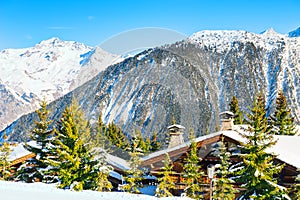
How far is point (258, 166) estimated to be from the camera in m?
14.0

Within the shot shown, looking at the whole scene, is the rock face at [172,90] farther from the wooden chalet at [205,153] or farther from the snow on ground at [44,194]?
the snow on ground at [44,194]

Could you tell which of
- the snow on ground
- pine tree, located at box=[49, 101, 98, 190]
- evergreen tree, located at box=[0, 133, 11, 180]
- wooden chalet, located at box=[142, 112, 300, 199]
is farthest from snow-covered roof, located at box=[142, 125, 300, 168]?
evergreen tree, located at box=[0, 133, 11, 180]

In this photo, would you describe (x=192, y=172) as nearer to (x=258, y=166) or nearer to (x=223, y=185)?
(x=223, y=185)

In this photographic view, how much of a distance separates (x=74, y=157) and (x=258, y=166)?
8414 mm

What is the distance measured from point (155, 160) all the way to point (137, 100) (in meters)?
153

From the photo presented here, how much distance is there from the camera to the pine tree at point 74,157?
17000 mm

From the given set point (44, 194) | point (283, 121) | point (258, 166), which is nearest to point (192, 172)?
point (258, 166)

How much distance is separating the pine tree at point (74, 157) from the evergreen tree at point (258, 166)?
7198 millimetres

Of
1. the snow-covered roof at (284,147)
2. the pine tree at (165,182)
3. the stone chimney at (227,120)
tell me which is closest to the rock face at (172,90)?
the stone chimney at (227,120)

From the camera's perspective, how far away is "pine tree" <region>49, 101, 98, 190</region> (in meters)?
17.0

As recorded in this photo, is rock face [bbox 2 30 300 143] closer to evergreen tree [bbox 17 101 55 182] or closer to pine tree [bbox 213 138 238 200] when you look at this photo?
evergreen tree [bbox 17 101 55 182]

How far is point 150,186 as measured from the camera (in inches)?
926

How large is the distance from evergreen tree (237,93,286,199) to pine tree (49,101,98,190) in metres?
7.20

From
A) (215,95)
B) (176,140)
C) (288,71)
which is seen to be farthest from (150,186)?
(288,71)
